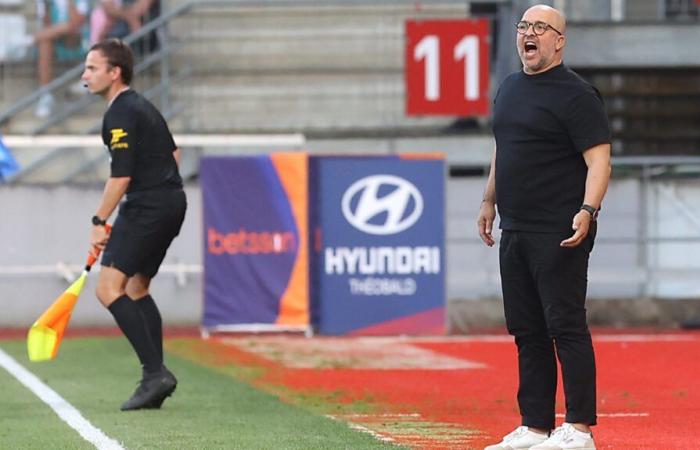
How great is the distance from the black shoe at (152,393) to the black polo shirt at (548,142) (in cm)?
299

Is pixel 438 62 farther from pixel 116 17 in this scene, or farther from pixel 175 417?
pixel 175 417

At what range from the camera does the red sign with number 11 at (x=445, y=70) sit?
65.0 ft

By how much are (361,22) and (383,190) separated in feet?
15.7

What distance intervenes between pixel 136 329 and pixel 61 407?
619mm

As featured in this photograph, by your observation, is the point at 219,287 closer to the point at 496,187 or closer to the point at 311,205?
the point at 311,205

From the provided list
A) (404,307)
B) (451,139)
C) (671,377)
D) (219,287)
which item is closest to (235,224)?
(219,287)

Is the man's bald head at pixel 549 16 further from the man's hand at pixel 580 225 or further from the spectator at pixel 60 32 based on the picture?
the spectator at pixel 60 32

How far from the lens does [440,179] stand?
16891 millimetres

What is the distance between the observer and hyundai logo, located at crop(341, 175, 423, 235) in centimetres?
1673

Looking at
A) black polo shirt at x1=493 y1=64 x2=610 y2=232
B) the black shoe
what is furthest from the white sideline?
black polo shirt at x1=493 y1=64 x2=610 y2=232

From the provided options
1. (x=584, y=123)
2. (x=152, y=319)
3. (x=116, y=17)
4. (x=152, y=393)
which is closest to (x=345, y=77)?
(x=116, y=17)

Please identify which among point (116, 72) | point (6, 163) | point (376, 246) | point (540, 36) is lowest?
point (376, 246)

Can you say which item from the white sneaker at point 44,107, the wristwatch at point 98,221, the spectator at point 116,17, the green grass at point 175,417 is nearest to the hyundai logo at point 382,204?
the green grass at point 175,417

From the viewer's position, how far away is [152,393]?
31.4 feet
